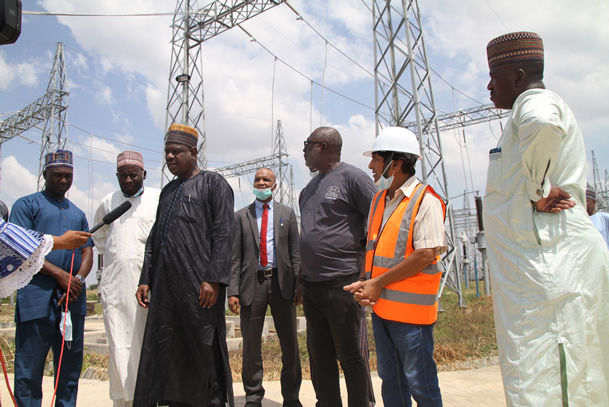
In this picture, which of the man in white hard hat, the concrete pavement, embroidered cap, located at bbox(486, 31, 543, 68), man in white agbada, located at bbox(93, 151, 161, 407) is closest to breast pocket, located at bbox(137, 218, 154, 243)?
man in white agbada, located at bbox(93, 151, 161, 407)

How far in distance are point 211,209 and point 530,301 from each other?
7.27 feet

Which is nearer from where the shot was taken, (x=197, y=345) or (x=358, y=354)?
(x=197, y=345)

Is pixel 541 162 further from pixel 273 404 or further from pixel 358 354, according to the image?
pixel 273 404

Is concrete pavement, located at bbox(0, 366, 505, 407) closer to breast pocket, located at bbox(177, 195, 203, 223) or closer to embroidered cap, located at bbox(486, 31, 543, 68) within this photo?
breast pocket, located at bbox(177, 195, 203, 223)

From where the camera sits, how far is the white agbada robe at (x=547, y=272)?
1.77m

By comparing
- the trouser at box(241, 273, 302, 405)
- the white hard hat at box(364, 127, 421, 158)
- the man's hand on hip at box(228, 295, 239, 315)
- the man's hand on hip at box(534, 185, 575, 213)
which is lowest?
the trouser at box(241, 273, 302, 405)

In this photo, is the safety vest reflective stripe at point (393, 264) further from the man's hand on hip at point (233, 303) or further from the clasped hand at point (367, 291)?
the man's hand on hip at point (233, 303)

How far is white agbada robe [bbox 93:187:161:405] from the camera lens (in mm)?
3447

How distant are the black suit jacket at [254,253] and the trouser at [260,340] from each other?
81 millimetres

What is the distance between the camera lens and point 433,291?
2.56 meters

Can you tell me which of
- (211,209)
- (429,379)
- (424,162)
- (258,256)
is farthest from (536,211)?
(424,162)

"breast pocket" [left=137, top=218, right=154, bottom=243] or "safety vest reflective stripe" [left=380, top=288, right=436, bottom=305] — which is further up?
"breast pocket" [left=137, top=218, right=154, bottom=243]

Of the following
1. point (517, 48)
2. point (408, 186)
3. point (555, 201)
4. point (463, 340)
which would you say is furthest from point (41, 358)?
point (463, 340)

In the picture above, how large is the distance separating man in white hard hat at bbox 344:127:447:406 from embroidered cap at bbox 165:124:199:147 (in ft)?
4.88
